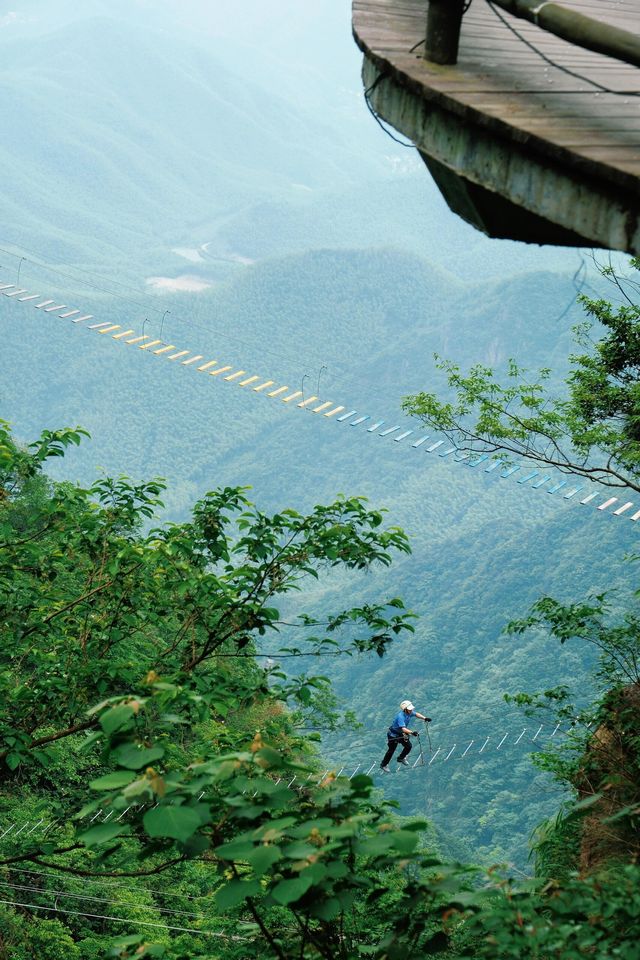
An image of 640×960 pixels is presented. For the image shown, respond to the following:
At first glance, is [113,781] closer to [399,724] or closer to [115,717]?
→ [115,717]

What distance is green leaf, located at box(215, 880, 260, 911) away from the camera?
2039 millimetres

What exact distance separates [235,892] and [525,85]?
230cm

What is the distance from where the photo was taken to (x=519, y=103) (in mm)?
2693

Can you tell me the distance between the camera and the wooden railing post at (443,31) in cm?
290

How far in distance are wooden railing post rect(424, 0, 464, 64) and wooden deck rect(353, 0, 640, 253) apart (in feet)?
0.12

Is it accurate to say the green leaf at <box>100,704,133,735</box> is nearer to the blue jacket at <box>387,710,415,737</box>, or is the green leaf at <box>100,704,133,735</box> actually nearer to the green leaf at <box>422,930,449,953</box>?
the green leaf at <box>422,930,449,953</box>

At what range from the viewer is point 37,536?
20.4 ft

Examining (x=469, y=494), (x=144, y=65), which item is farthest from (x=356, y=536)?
(x=144, y=65)

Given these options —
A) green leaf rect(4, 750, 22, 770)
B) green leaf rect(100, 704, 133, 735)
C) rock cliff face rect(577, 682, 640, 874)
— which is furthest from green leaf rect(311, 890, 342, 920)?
rock cliff face rect(577, 682, 640, 874)

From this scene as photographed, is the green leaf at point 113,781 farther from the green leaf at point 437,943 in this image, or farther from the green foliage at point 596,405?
the green foliage at point 596,405

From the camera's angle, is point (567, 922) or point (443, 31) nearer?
point (567, 922)

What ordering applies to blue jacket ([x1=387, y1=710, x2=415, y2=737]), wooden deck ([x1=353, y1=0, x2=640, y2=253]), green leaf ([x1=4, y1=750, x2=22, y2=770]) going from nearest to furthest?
1. wooden deck ([x1=353, y1=0, x2=640, y2=253])
2. green leaf ([x1=4, y1=750, x2=22, y2=770])
3. blue jacket ([x1=387, y1=710, x2=415, y2=737])

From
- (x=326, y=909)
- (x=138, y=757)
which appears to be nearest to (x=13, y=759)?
(x=138, y=757)

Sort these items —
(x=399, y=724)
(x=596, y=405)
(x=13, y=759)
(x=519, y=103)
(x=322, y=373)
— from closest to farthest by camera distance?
(x=519, y=103) < (x=13, y=759) < (x=596, y=405) < (x=399, y=724) < (x=322, y=373)
